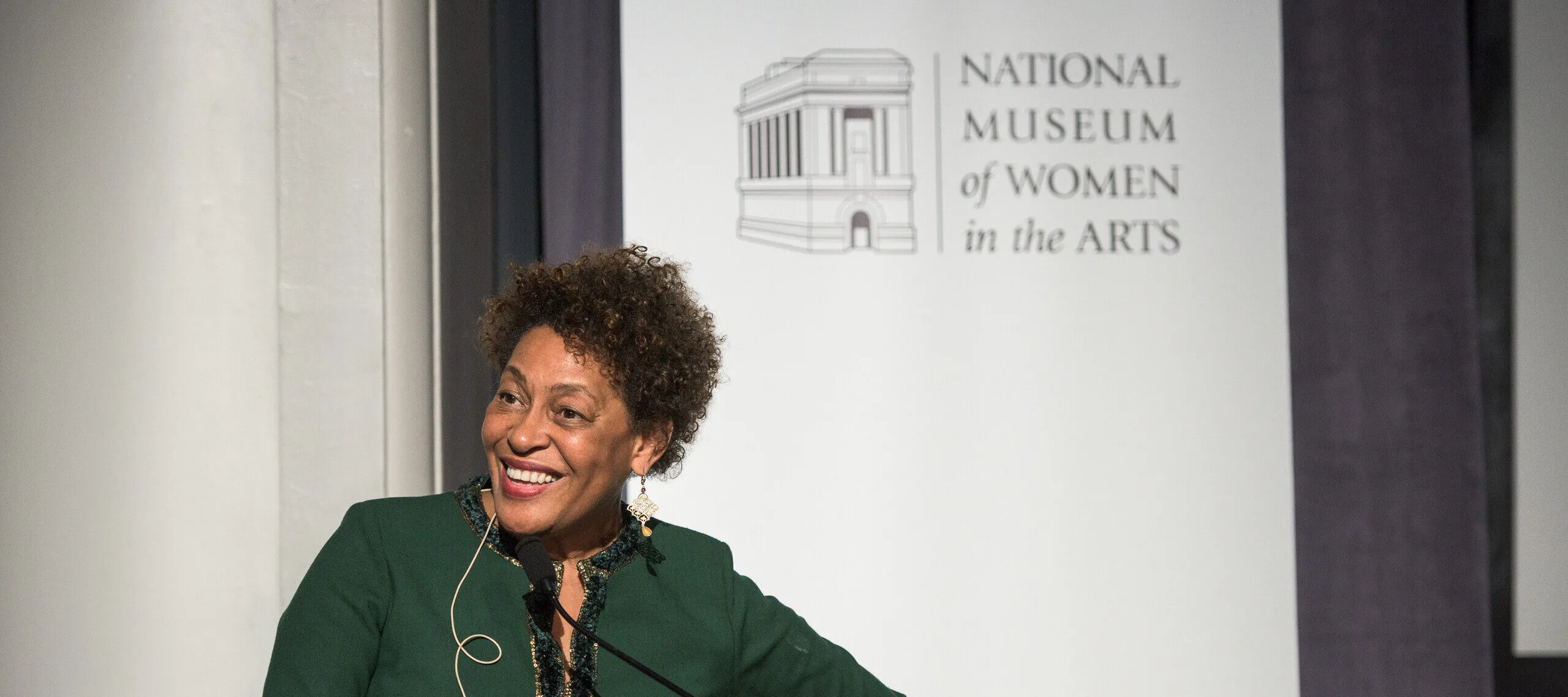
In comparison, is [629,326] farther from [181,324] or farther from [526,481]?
[181,324]

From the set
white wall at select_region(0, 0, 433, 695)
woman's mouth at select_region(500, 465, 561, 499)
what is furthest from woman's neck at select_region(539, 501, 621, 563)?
white wall at select_region(0, 0, 433, 695)

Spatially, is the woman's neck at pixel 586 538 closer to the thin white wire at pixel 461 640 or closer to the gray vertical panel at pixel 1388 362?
the thin white wire at pixel 461 640

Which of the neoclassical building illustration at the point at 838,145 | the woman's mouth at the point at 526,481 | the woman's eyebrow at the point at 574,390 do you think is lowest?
the woman's mouth at the point at 526,481

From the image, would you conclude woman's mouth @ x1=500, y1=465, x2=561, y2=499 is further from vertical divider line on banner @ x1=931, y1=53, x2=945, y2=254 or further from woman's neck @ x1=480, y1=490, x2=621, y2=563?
vertical divider line on banner @ x1=931, y1=53, x2=945, y2=254

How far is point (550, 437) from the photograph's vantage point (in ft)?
4.79

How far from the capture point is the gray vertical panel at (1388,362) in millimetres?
2836

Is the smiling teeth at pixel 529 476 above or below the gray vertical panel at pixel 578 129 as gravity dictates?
below

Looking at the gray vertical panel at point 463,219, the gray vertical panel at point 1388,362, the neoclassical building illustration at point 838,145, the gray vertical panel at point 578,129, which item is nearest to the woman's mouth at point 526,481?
the gray vertical panel at point 463,219

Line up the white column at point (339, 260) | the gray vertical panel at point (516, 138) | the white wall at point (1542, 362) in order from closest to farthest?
1. the white column at point (339, 260)
2. the gray vertical panel at point (516, 138)
3. the white wall at point (1542, 362)

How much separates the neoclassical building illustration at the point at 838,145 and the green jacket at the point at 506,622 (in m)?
1.22

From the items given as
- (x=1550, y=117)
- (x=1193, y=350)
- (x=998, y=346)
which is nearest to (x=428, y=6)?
(x=998, y=346)

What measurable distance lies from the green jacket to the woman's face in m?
0.09

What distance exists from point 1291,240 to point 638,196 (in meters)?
1.53

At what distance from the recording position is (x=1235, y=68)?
9.54ft
